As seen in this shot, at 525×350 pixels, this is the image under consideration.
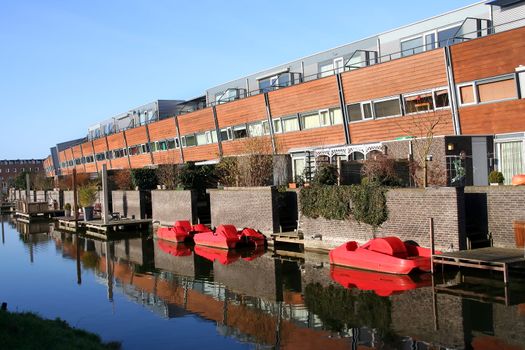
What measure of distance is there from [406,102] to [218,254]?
1096 cm

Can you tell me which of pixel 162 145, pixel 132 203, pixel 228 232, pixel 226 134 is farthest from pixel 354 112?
pixel 162 145

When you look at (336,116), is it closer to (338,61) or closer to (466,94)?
(338,61)

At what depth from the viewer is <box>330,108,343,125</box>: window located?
29030 mm

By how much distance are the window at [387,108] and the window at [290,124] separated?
6115 mm

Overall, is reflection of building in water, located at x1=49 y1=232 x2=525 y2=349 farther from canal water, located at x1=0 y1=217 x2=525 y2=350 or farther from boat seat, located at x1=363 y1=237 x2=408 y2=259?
boat seat, located at x1=363 y1=237 x2=408 y2=259

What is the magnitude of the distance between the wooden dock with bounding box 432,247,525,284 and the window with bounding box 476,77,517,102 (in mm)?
7354

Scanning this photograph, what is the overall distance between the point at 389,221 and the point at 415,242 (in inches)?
52.3

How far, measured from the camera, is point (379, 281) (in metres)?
16.2

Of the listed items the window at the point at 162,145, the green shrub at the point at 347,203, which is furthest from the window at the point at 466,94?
the window at the point at 162,145

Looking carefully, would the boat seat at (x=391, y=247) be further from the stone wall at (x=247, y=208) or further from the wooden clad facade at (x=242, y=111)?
the wooden clad facade at (x=242, y=111)

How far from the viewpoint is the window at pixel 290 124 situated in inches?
1265

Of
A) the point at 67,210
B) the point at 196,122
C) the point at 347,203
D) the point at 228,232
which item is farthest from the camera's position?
the point at 67,210

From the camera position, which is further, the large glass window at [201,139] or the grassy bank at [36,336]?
the large glass window at [201,139]

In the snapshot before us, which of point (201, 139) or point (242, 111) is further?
point (201, 139)
